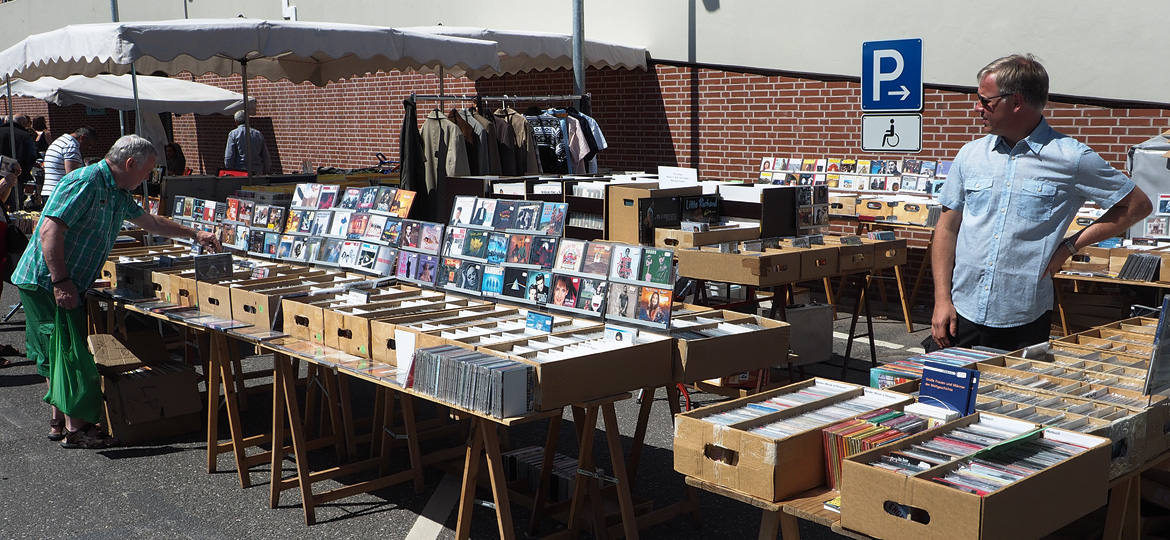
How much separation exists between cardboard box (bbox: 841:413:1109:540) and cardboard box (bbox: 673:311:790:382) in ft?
4.51

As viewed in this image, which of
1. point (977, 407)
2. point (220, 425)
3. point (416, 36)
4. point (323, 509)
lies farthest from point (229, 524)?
point (416, 36)

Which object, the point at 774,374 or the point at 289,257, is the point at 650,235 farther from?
the point at 289,257

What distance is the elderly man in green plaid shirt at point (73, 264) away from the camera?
5391 mm

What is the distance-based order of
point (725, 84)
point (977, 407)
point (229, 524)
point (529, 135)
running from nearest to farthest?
1. point (977, 407)
2. point (229, 524)
3. point (529, 135)
4. point (725, 84)

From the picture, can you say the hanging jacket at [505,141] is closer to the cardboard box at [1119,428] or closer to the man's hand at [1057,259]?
the man's hand at [1057,259]

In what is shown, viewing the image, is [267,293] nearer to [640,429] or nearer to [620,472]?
[640,429]

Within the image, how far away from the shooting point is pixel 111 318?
270 inches

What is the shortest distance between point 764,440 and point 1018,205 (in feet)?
5.38

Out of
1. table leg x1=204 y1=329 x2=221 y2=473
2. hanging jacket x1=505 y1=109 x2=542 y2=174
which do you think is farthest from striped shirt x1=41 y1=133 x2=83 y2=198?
table leg x1=204 y1=329 x2=221 y2=473

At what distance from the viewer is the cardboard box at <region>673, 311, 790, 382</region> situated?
12.8 ft

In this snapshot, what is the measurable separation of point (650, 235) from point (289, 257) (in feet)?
8.02

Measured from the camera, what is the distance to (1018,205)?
3.58 metres

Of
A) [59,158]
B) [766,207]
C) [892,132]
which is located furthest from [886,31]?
[59,158]

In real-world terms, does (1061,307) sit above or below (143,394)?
above
